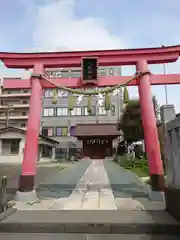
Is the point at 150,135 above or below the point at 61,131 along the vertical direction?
below

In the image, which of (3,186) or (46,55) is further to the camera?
(46,55)

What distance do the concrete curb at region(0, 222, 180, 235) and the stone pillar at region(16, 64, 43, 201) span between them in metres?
2.50

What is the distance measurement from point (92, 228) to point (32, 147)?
158 inches

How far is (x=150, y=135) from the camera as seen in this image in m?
7.52

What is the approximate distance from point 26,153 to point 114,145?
36.8 metres

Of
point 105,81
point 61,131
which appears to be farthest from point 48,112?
point 105,81

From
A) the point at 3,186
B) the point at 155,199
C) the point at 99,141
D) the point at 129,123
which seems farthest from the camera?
the point at 99,141

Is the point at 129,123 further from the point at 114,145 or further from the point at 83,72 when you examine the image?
the point at 83,72

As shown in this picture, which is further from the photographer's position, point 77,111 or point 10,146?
point 77,111

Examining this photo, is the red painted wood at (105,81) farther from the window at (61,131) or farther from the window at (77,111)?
the window at (77,111)

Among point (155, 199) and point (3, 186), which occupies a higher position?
point (3, 186)

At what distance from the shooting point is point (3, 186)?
5.68 m

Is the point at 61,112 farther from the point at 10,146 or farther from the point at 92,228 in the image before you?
the point at 92,228

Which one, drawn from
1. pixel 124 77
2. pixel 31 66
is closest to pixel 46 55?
pixel 31 66
